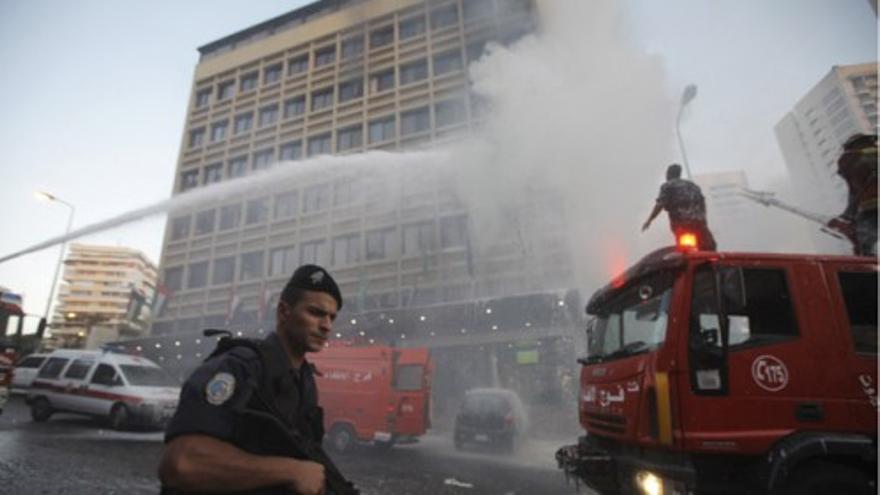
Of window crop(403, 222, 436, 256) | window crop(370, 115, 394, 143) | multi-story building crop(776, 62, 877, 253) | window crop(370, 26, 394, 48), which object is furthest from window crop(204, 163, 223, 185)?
multi-story building crop(776, 62, 877, 253)

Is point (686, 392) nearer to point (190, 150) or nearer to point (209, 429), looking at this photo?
point (209, 429)

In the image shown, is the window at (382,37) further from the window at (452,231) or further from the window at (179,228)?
the window at (179,228)

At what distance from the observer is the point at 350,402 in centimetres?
1242

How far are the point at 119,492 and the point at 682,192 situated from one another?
7415 millimetres

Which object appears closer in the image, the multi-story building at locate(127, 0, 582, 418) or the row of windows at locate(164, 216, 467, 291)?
the multi-story building at locate(127, 0, 582, 418)

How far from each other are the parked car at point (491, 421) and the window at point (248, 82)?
29.4m

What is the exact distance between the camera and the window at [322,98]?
30.8 m

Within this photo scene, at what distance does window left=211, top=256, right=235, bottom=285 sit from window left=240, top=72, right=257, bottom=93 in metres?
12.6

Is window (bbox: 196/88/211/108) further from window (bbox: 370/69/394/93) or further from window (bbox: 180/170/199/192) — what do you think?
window (bbox: 370/69/394/93)

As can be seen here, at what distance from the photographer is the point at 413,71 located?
92.8 ft

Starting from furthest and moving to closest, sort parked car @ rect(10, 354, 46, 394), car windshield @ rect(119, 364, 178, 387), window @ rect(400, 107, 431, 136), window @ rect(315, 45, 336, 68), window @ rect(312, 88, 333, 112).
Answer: window @ rect(315, 45, 336, 68) → window @ rect(312, 88, 333, 112) → window @ rect(400, 107, 431, 136) → parked car @ rect(10, 354, 46, 394) → car windshield @ rect(119, 364, 178, 387)

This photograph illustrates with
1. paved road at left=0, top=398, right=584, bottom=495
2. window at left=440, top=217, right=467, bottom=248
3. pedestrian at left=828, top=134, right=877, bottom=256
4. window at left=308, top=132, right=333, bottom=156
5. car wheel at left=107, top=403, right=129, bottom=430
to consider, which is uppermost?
window at left=308, top=132, right=333, bottom=156

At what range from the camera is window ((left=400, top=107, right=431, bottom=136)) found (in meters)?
26.4

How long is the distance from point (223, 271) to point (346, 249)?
342 inches
